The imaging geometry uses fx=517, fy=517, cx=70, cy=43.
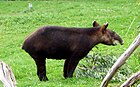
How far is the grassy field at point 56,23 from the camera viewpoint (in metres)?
11.4

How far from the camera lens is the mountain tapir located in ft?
35.1

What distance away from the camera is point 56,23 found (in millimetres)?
23453

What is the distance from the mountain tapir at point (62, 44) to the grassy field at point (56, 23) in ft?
1.23

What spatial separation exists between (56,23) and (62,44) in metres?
12.6

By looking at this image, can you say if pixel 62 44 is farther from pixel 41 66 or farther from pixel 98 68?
pixel 98 68

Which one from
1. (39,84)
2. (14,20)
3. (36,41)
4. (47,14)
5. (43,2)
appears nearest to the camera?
(39,84)

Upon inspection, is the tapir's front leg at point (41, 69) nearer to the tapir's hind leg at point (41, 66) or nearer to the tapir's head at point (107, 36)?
the tapir's hind leg at point (41, 66)

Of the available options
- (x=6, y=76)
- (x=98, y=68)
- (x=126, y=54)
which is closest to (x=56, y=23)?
(x=98, y=68)

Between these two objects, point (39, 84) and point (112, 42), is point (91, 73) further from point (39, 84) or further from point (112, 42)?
point (39, 84)

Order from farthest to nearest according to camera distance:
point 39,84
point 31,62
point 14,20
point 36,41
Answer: point 14,20 → point 31,62 → point 36,41 → point 39,84

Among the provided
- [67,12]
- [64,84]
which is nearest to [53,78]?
[64,84]

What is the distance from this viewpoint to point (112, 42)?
11391mm

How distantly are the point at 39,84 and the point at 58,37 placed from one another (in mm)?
1322

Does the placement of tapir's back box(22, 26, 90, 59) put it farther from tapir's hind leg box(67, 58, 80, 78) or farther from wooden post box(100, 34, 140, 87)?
→ wooden post box(100, 34, 140, 87)
